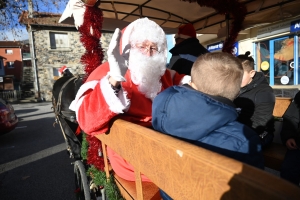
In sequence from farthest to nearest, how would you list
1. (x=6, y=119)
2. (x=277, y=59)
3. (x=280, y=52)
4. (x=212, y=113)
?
(x=277, y=59)
(x=280, y=52)
(x=6, y=119)
(x=212, y=113)

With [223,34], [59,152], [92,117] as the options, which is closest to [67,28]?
[59,152]

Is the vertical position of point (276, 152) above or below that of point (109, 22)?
below

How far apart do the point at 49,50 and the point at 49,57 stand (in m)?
0.63

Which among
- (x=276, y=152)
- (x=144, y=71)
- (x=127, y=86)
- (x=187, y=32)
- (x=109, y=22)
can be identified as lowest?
(x=276, y=152)

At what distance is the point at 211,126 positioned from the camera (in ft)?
3.18

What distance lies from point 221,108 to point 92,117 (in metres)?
0.85

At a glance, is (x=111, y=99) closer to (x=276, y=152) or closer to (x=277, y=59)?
(x=276, y=152)

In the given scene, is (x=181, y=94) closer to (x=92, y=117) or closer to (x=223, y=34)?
(x=92, y=117)

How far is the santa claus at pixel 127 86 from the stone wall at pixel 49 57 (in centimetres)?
1875

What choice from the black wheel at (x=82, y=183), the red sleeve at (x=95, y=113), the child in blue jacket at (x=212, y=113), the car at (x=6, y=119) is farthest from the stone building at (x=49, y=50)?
the child in blue jacket at (x=212, y=113)

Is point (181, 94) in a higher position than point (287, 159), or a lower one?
higher

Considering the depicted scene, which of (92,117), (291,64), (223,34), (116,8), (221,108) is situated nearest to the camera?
(221,108)

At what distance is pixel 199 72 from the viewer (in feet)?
3.73

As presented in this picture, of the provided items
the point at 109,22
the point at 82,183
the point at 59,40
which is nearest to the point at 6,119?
the point at 109,22
